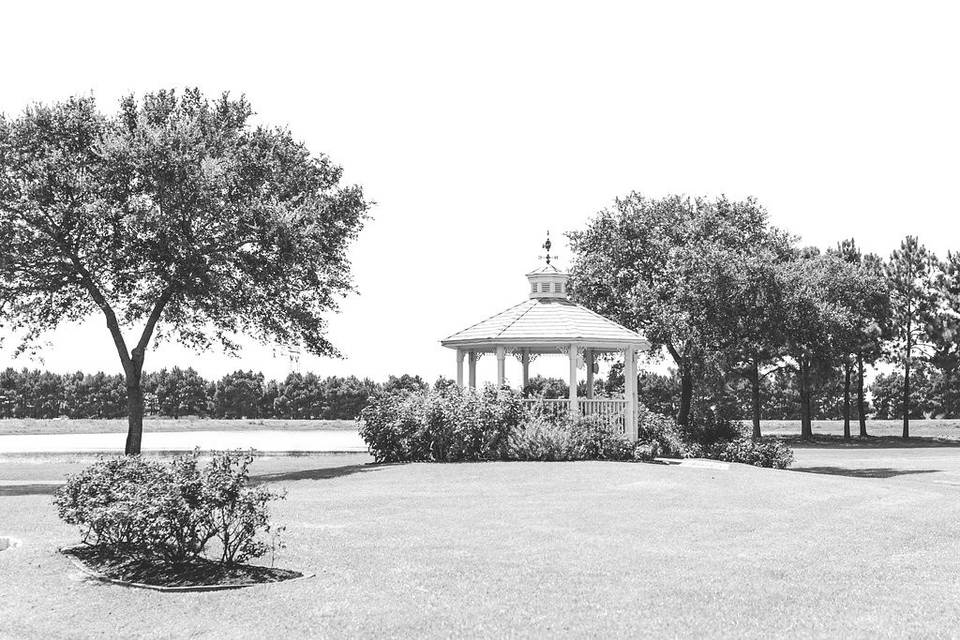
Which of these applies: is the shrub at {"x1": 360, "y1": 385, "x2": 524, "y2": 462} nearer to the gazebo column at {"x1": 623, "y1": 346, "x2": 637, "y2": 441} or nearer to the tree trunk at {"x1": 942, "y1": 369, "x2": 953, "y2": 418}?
the gazebo column at {"x1": 623, "y1": 346, "x2": 637, "y2": 441}

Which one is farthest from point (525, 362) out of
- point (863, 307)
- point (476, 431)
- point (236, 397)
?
point (236, 397)

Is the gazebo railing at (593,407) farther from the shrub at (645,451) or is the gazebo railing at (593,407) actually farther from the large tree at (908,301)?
the large tree at (908,301)

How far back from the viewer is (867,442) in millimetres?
56281

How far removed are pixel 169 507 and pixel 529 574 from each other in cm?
406

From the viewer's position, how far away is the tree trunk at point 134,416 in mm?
28875

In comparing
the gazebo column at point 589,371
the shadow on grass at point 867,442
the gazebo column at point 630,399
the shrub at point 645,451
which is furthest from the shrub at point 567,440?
the shadow on grass at point 867,442

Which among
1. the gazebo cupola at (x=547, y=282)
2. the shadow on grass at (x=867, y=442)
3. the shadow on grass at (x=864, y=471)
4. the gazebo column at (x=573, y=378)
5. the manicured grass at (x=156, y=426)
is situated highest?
the gazebo cupola at (x=547, y=282)

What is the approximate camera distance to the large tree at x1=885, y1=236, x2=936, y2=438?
59.7 meters

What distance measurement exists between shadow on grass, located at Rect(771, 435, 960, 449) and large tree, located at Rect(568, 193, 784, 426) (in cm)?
1378

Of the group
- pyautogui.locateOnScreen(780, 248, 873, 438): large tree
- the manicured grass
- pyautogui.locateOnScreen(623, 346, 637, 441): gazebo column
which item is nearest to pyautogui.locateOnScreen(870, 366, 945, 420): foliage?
pyautogui.locateOnScreen(780, 248, 873, 438): large tree

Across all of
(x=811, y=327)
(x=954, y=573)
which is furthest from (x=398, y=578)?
(x=811, y=327)

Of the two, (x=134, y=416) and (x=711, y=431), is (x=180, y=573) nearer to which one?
(x=134, y=416)

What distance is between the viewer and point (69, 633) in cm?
928

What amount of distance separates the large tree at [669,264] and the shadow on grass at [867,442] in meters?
13.8
